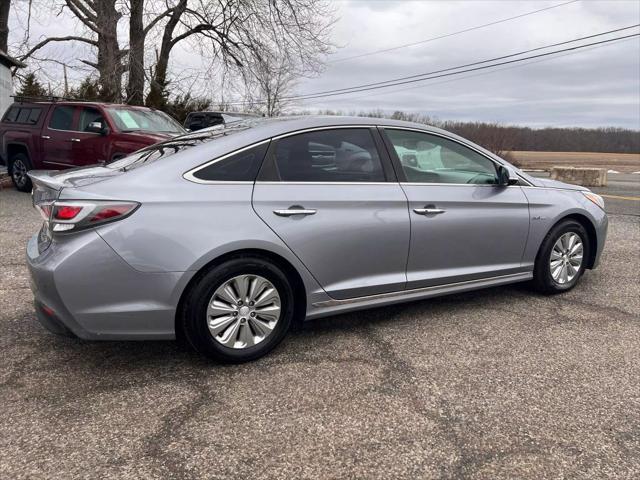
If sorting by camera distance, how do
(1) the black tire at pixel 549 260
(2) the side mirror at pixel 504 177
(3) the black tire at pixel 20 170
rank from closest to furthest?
(2) the side mirror at pixel 504 177 < (1) the black tire at pixel 549 260 < (3) the black tire at pixel 20 170

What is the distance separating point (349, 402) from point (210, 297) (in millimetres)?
971

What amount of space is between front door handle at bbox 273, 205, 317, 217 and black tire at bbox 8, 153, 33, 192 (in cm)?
895

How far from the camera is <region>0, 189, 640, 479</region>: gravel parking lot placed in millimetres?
2383

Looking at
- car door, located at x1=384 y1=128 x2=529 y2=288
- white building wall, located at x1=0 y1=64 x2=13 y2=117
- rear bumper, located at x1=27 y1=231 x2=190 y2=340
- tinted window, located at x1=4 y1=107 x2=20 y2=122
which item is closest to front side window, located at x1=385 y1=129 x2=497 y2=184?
car door, located at x1=384 y1=128 x2=529 y2=288

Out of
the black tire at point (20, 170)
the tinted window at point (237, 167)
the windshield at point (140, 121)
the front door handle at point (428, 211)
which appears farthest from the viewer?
the black tire at point (20, 170)

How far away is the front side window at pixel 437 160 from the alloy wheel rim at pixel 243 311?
137 cm

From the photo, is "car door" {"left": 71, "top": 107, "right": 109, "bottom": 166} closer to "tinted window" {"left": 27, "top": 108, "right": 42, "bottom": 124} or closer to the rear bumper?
"tinted window" {"left": 27, "top": 108, "right": 42, "bottom": 124}

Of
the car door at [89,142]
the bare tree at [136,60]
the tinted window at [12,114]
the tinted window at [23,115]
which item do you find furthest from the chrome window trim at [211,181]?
the bare tree at [136,60]

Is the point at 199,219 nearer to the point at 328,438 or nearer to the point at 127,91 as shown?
the point at 328,438

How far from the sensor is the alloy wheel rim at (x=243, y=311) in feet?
10.4

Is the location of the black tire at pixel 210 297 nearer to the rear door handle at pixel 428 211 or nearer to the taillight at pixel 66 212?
the taillight at pixel 66 212

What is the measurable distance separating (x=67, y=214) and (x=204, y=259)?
29.9 inches

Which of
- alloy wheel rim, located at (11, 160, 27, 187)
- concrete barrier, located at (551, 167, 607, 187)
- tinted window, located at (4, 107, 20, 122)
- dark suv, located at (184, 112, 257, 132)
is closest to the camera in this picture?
alloy wheel rim, located at (11, 160, 27, 187)

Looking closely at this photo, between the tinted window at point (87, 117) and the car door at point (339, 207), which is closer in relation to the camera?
the car door at point (339, 207)
